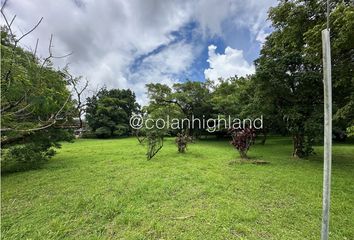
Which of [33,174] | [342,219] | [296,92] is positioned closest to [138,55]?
[33,174]

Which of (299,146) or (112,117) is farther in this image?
(112,117)

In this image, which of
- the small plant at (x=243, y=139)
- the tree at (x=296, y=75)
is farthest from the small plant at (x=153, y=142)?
the tree at (x=296, y=75)

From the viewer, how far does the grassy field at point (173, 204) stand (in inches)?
106

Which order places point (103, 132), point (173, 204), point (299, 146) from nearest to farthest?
Answer: point (173, 204)
point (299, 146)
point (103, 132)

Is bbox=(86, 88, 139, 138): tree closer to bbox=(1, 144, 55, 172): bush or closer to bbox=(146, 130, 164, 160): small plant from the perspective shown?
bbox=(146, 130, 164, 160): small plant

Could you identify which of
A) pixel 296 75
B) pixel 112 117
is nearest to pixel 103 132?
pixel 112 117

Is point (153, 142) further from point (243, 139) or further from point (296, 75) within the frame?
point (296, 75)

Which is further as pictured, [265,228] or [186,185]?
[186,185]

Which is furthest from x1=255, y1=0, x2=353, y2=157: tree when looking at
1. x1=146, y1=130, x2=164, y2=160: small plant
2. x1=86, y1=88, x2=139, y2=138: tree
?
x1=86, y1=88, x2=139, y2=138: tree

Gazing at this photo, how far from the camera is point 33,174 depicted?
5.79m

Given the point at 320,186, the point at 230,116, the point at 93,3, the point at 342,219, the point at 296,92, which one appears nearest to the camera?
the point at 342,219

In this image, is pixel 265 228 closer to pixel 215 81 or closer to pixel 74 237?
pixel 74 237

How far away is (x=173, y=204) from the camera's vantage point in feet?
11.6

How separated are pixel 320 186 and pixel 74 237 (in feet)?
16.2
